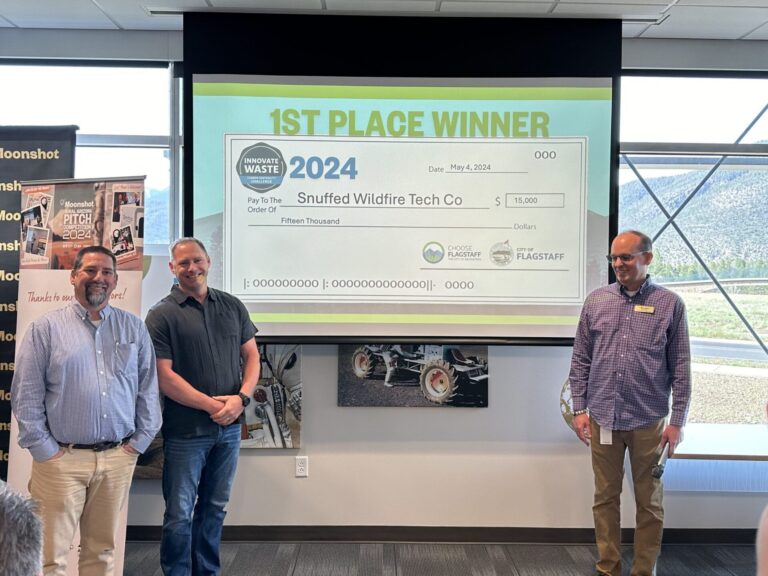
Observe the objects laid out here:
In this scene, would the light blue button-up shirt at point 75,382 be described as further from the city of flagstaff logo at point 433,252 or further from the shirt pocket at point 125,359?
the city of flagstaff logo at point 433,252

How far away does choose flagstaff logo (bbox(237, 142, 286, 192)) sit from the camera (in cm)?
313

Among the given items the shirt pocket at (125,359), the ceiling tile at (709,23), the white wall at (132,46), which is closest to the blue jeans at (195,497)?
the shirt pocket at (125,359)

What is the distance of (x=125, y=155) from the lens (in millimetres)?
3451

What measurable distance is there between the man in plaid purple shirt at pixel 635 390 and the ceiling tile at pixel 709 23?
1.26 m

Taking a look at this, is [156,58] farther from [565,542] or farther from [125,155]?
[565,542]

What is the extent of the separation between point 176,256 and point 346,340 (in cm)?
101

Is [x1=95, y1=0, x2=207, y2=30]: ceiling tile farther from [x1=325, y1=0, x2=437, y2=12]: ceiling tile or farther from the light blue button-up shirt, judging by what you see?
the light blue button-up shirt

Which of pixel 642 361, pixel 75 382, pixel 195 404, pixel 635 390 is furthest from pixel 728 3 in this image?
pixel 75 382

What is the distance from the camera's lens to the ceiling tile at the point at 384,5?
2986mm

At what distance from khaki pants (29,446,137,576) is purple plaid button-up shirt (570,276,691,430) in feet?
6.67

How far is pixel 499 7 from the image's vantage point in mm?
3037

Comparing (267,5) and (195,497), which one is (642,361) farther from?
(267,5)

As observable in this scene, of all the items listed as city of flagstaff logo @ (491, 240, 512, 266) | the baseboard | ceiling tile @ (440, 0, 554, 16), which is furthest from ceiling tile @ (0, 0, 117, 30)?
the baseboard

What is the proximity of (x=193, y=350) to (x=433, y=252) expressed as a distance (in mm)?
1298
